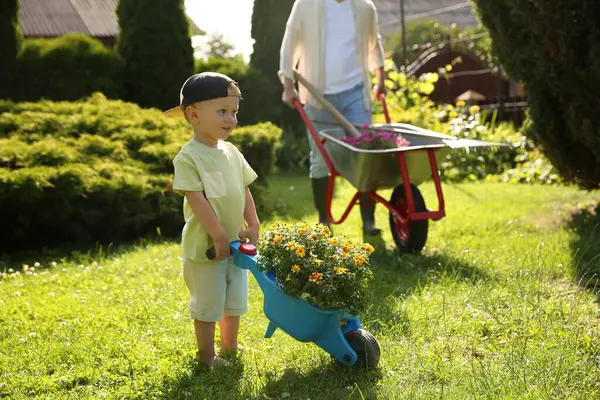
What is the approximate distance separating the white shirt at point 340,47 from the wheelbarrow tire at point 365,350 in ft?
→ 10.1

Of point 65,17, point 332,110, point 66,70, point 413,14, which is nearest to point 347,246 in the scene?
point 332,110

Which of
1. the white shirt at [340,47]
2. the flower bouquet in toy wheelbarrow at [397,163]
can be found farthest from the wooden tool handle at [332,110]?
the white shirt at [340,47]

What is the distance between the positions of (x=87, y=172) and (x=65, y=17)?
7474mm

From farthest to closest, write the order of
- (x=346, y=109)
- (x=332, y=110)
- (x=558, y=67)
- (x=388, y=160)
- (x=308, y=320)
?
1. (x=346, y=109)
2. (x=558, y=67)
3. (x=332, y=110)
4. (x=388, y=160)
5. (x=308, y=320)

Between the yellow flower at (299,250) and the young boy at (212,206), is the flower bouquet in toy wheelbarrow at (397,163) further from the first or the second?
the yellow flower at (299,250)

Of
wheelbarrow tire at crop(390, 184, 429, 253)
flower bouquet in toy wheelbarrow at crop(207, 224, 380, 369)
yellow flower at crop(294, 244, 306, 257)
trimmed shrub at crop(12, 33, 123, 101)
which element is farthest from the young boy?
trimmed shrub at crop(12, 33, 123, 101)

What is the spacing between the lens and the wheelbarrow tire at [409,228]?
4.80 metres

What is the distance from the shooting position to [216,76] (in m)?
2.96

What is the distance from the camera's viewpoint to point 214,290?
3.06 m

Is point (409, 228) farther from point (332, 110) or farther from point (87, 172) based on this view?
point (87, 172)

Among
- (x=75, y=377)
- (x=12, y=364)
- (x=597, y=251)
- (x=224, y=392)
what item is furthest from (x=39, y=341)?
(x=597, y=251)

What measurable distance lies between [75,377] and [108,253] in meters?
2.51

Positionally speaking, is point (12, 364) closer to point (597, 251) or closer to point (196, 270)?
point (196, 270)

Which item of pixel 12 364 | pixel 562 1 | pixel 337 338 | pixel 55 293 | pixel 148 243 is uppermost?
pixel 562 1
